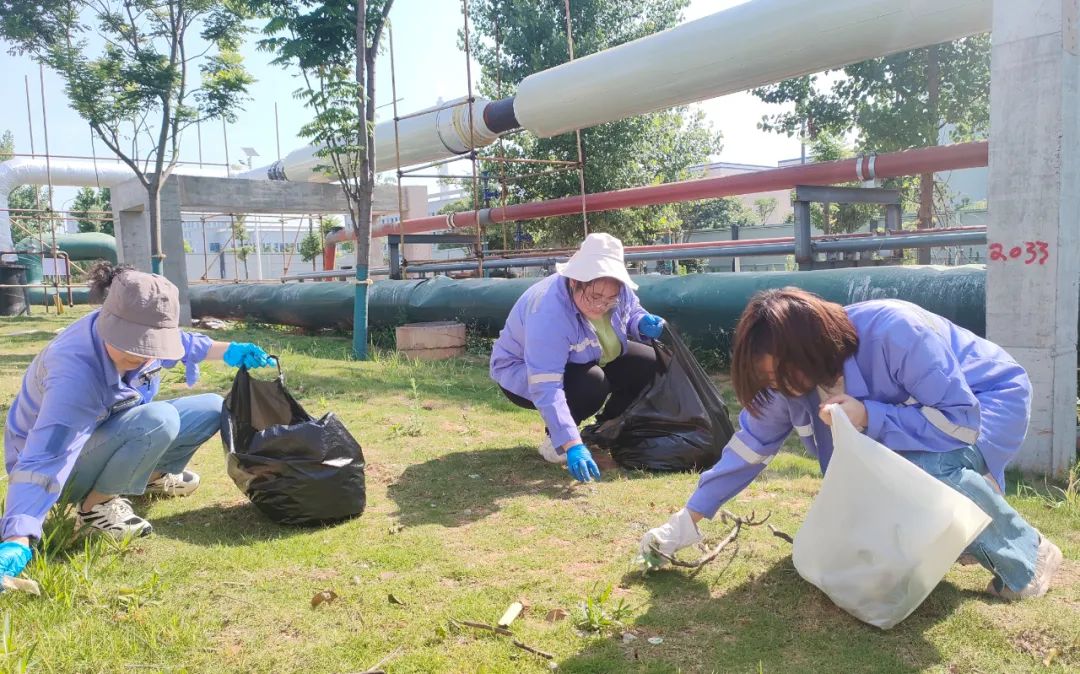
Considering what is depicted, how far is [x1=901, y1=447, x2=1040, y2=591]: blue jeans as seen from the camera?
196 cm

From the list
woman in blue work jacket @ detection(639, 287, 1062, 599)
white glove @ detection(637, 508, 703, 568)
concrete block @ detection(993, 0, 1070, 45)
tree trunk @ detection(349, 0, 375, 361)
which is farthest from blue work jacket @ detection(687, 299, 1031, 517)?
tree trunk @ detection(349, 0, 375, 361)

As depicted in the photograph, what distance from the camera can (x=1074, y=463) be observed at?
353 centimetres

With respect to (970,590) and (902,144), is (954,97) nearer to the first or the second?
(902,144)

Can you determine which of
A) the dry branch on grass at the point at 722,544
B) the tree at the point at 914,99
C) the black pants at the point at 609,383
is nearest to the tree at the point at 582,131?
the tree at the point at 914,99

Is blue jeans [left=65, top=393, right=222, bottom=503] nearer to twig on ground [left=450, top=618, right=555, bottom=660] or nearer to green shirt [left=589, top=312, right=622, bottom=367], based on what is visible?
twig on ground [left=450, top=618, right=555, bottom=660]

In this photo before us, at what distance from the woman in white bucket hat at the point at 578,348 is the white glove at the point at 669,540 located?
679mm

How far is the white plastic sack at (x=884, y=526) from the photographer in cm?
178

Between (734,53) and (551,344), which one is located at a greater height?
(734,53)

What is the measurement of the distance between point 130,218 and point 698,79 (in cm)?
1094

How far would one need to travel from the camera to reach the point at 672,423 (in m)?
3.55

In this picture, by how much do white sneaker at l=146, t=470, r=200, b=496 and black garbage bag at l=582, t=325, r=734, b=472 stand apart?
1.83 meters

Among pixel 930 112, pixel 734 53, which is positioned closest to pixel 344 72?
pixel 734 53

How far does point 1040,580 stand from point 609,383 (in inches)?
83.3

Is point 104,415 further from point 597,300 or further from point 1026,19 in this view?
point 1026,19
